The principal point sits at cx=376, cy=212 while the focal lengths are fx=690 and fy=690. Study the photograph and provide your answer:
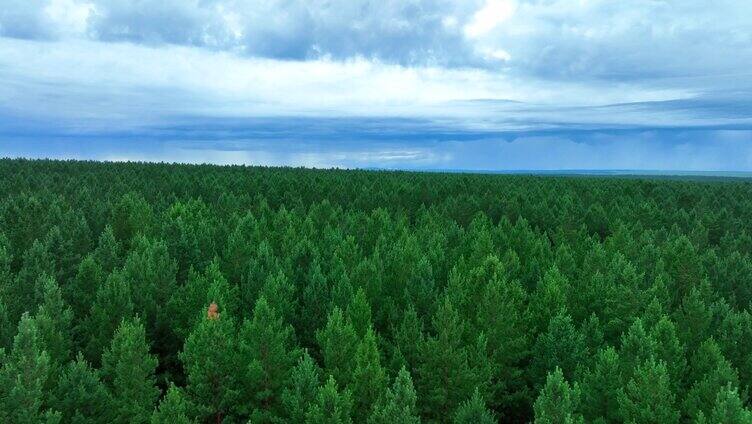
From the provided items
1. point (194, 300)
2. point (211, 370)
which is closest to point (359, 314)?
point (211, 370)

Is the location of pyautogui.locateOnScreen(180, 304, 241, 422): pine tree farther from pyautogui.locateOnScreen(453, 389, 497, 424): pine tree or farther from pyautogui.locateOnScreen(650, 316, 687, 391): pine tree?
pyautogui.locateOnScreen(650, 316, 687, 391): pine tree

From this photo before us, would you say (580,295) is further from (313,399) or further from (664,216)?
Result: (664,216)

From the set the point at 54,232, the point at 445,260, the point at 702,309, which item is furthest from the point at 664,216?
the point at 54,232

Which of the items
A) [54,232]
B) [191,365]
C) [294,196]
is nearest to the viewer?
[191,365]

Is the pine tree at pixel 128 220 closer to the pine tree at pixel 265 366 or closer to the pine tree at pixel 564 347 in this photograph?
the pine tree at pixel 265 366

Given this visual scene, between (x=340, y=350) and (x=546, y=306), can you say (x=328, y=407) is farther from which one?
(x=546, y=306)

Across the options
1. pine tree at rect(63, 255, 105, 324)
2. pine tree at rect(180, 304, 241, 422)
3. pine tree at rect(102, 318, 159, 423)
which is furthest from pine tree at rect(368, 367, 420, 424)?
pine tree at rect(63, 255, 105, 324)
